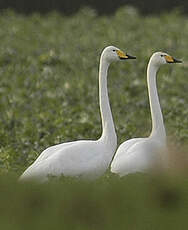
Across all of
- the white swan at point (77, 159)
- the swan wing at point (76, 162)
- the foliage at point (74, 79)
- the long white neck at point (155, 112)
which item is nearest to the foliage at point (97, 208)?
the white swan at point (77, 159)

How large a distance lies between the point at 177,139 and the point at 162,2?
18.6m

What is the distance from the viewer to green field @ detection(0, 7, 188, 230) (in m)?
3.33

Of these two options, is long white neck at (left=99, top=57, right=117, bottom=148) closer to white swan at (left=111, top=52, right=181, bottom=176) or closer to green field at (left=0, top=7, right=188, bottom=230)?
white swan at (left=111, top=52, right=181, bottom=176)

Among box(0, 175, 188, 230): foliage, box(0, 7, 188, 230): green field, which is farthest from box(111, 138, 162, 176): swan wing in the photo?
box(0, 175, 188, 230): foliage

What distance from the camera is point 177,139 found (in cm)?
1052

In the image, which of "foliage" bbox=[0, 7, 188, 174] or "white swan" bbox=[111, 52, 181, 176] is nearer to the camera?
"white swan" bbox=[111, 52, 181, 176]

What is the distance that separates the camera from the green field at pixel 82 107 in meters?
3.33

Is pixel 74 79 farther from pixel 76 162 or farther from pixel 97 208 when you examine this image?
pixel 97 208

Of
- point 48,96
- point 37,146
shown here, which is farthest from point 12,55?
point 37,146

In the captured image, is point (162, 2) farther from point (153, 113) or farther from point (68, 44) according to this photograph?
point (153, 113)

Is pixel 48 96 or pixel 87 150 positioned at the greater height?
pixel 87 150

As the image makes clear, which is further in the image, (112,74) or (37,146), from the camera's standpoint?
(112,74)

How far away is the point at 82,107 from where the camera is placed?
43.3ft

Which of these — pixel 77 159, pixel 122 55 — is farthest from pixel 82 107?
pixel 77 159
